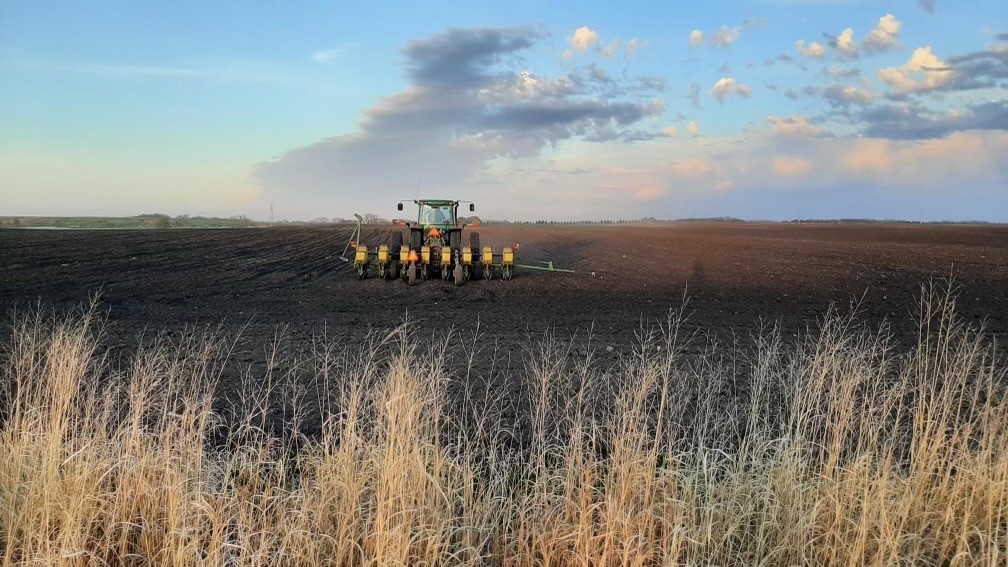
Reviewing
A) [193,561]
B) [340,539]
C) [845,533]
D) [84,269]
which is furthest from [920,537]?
[84,269]

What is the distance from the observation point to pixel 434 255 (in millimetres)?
19172

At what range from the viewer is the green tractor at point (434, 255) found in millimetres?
18670

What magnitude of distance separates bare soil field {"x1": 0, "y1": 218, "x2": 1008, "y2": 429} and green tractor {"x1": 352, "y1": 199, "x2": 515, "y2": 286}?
469 mm

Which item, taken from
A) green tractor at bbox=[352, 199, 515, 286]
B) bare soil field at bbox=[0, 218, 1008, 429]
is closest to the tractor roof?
green tractor at bbox=[352, 199, 515, 286]

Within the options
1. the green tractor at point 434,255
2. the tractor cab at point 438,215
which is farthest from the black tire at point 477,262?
the tractor cab at point 438,215

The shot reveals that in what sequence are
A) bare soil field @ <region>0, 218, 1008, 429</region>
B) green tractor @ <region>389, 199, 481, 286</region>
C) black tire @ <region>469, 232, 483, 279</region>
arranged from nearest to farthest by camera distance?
bare soil field @ <region>0, 218, 1008, 429</region> → green tractor @ <region>389, 199, 481, 286</region> → black tire @ <region>469, 232, 483, 279</region>

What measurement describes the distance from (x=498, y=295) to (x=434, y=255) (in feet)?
10.2

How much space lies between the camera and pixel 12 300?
1459 cm

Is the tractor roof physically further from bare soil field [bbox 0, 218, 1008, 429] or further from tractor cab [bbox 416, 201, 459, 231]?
bare soil field [bbox 0, 218, 1008, 429]

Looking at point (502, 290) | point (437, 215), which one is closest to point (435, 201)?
point (437, 215)

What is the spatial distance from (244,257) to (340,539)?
26.4 meters

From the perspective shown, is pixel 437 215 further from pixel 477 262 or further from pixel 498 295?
pixel 498 295

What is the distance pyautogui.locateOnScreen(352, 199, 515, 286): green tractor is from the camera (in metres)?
18.7

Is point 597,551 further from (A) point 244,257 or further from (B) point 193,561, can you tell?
(A) point 244,257
